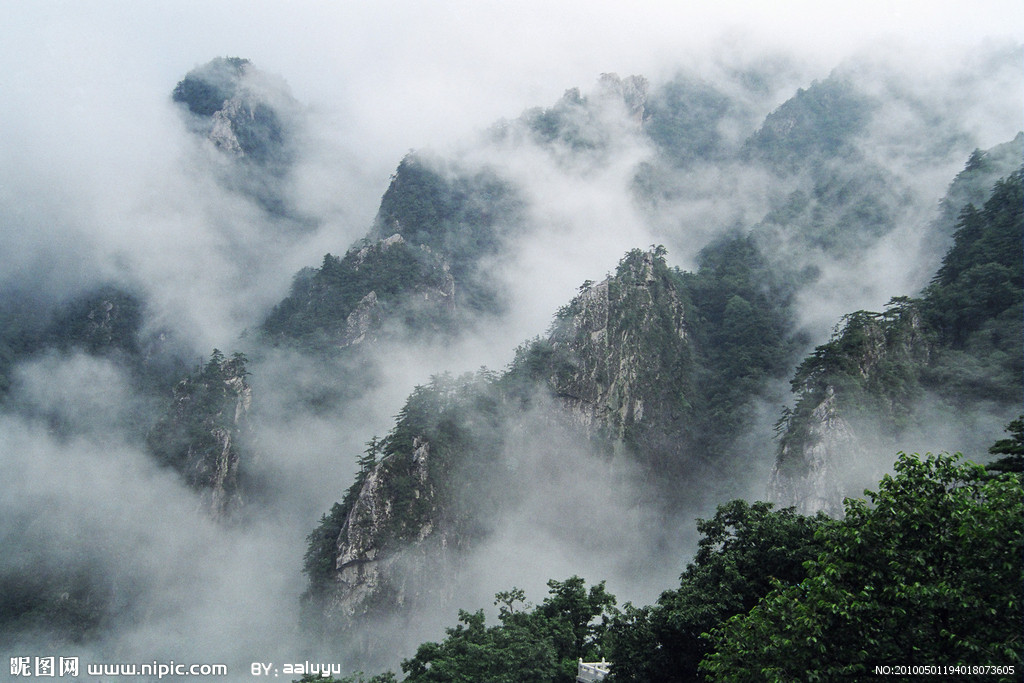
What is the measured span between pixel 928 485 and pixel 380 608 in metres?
49.8

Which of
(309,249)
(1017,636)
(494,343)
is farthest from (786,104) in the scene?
(1017,636)

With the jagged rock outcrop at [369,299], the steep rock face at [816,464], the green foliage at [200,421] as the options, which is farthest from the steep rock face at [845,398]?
the green foliage at [200,421]

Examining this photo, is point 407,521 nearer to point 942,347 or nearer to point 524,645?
point 524,645

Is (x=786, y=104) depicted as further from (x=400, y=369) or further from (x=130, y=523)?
(x=130, y=523)

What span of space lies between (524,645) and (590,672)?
408cm

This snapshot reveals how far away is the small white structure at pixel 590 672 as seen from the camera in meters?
32.8

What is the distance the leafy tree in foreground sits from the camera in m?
13.3

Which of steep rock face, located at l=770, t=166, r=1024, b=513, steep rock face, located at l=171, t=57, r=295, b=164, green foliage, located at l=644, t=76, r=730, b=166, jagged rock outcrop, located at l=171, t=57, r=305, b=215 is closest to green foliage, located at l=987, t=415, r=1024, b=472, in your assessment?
steep rock face, located at l=770, t=166, r=1024, b=513

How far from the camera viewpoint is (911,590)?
13812 mm

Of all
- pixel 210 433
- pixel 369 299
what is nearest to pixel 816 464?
pixel 210 433

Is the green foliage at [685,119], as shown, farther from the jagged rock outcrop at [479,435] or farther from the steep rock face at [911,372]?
the steep rock face at [911,372]

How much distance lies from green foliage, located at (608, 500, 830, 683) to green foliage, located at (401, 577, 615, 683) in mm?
4427

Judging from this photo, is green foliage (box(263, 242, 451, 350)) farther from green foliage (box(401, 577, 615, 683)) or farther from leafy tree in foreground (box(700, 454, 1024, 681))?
leafy tree in foreground (box(700, 454, 1024, 681))

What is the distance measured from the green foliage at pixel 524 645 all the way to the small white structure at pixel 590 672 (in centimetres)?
33
